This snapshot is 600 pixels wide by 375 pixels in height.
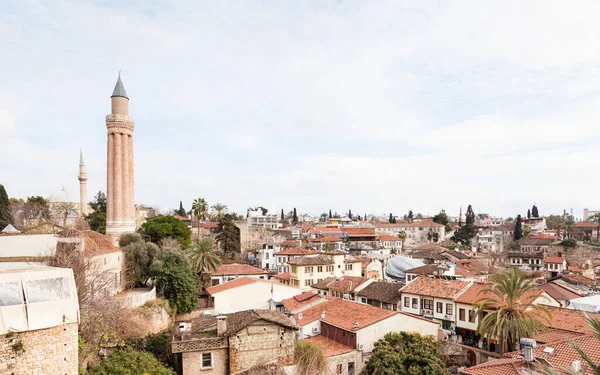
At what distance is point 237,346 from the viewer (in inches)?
738

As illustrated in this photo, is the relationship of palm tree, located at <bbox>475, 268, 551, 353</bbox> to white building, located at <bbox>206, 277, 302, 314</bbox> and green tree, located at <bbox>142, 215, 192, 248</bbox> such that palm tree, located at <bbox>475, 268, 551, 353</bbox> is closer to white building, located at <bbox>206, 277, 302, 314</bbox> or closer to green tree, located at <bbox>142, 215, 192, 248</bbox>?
white building, located at <bbox>206, 277, 302, 314</bbox>

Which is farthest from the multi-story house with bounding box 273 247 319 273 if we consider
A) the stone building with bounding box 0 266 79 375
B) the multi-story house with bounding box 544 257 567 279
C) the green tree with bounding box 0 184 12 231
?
the stone building with bounding box 0 266 79 375

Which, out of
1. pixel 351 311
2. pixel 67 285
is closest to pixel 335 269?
pixel 351 311

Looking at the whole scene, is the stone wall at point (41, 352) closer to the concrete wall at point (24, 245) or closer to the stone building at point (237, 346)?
the stone building at point (237, 346)

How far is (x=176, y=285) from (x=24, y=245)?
1053 cm

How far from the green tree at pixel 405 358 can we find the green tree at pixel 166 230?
2909 cm

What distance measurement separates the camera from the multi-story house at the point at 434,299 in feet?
93.7

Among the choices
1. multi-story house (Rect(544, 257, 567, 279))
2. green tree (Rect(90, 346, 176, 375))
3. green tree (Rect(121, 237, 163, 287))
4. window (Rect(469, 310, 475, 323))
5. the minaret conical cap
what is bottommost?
multi-story house (Rect(544, 257, 567, 279))

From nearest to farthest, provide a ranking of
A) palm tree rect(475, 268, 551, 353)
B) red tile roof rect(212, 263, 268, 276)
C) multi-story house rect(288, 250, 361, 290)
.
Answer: palm tree rect(475, 268, 551, 353), red tile roof rect(212, 263, 268, 276), multi-story house rect(288, 250, 361, 290)

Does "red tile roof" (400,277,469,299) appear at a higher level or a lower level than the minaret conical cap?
lower

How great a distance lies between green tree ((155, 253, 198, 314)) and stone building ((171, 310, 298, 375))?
1032 centimetres

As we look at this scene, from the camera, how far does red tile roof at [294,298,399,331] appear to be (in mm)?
23188

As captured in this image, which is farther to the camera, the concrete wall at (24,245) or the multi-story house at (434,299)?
the multi-story house at (434,299)

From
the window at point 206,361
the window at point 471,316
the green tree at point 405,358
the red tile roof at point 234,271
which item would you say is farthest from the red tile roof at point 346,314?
the red tile roof at point 234,271
